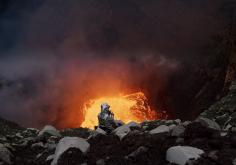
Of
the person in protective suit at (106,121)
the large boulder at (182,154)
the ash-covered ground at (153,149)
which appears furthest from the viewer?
the person in protective suit at (106,121)

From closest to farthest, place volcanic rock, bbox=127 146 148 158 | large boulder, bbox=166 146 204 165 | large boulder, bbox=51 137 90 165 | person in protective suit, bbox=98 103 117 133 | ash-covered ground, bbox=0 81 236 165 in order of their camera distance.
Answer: large boulder, bbox=166 146 204 165, ash-covered ground, bbox=0 81 236 165, volcanic rock, bbox=127 146 148 158, large boulder, bbox=51 137 90 165, person in protective suit, bbox=98 103 117 133

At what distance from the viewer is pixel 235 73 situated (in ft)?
217

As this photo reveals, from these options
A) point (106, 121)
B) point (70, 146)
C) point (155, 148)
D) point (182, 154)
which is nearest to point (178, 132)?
point (155, 148)

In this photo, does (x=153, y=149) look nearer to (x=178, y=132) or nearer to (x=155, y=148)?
(x=155, y=148)

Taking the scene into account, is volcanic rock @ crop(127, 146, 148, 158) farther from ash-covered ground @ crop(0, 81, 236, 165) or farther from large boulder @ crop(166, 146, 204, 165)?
large boulder @ crop(166, 146, 204, 165)

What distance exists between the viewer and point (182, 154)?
1269 cm

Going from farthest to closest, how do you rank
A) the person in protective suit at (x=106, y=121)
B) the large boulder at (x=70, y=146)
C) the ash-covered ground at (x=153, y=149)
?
the person in protective suit at (x=106, y=121) < the large boulder at (x=70, y=146) < the ash-covered ground at (x=153, y=149)

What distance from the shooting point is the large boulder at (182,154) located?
12484 mm

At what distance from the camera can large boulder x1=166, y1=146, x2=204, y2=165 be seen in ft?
41.0

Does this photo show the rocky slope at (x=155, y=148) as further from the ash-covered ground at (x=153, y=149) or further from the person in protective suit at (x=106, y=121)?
the person in protective suit at (x=106, y=121)

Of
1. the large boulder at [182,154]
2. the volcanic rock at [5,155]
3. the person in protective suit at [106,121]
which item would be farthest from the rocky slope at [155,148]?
the person in protective suit at [106,121]

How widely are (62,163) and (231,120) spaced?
1305 cm

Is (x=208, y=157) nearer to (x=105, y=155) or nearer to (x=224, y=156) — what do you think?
(x=224, y=156)

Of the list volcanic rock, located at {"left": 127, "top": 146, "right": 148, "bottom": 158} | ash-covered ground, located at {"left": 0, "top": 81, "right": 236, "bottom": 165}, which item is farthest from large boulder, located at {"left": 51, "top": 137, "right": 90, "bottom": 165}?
volcanic rock, located at {"left": 127, "top": 146, "right": 148, "bottom": 158}
